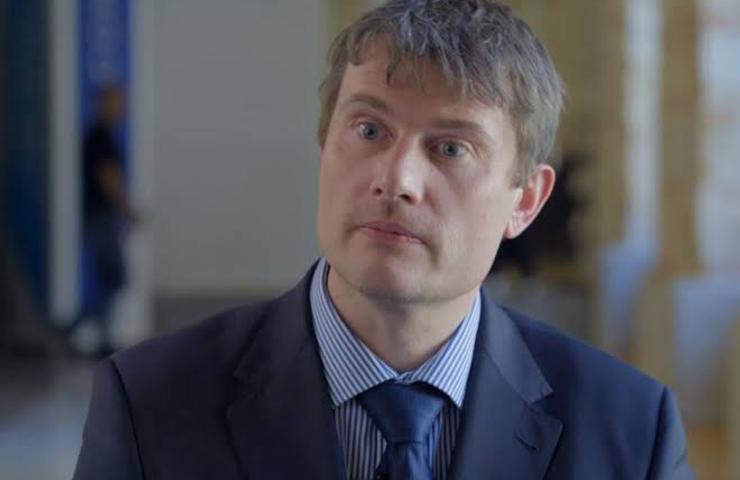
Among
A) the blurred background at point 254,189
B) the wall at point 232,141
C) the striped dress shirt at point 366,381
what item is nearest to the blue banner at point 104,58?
the blurred background at point 254,189

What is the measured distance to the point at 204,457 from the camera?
1795 mm

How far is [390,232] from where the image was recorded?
171 centimetres

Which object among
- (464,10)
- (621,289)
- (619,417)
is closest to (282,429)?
(619,417)

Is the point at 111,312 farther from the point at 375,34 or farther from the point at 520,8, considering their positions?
the point at 375,34

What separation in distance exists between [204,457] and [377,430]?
0.64ft

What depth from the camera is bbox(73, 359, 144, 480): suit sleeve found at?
178cm

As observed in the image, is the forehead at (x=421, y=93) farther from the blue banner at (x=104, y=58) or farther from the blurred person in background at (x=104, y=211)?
the blue banner at (x=104, y=58)

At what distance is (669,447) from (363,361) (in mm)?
373

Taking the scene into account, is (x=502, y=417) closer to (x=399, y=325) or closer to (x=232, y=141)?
(x=399, y=325)

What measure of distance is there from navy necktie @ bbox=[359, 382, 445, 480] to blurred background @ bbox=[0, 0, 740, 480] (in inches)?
58.8

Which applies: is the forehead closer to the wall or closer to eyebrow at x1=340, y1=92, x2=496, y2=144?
eyebrow at x1=340, y1=92, x2=496, y2=144

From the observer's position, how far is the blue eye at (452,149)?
1722mm

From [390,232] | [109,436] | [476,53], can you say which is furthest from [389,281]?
[109,436]

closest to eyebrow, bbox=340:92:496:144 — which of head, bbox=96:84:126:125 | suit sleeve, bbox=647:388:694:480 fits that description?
suit sleeve, bbox=647:388:694:480
